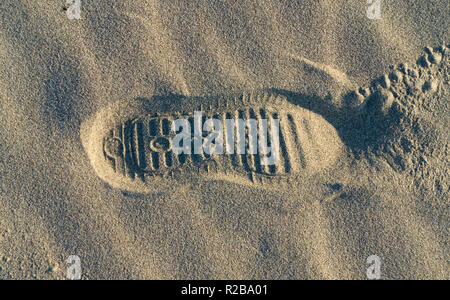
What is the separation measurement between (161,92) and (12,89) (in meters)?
0.96

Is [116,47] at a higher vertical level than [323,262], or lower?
higher

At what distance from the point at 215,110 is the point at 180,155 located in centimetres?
37

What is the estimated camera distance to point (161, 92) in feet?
8.90

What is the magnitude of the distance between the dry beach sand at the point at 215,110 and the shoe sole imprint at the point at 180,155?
1 cm

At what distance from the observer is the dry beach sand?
2.70m

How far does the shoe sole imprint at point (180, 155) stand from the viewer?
107 inches

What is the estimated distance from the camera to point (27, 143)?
2.70 meters

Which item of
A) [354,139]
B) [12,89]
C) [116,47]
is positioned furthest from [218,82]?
[12,89]

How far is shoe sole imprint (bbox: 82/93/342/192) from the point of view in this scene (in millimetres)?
2711

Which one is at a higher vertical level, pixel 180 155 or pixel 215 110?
pixel 215 110

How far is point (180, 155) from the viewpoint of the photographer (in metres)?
2.72

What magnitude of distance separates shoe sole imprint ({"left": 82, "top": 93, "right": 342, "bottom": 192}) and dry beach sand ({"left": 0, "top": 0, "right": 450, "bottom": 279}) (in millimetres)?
14
